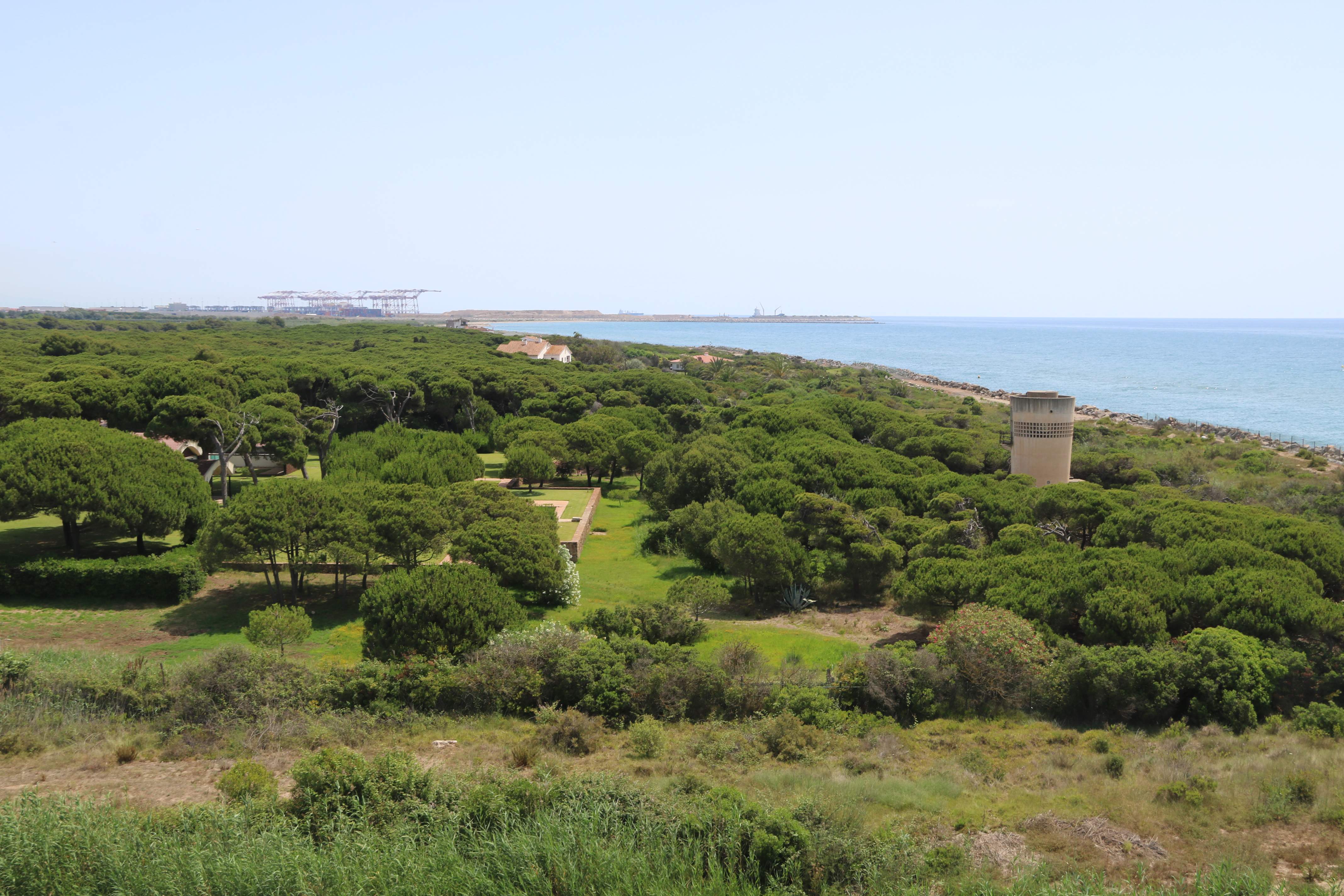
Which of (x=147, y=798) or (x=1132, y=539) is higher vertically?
(x=1132, y=539)

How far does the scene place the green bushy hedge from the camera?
20625mm

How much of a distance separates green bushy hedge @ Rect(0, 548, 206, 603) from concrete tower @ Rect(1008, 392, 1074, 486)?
25290 millimetres

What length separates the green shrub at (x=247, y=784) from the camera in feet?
33.3

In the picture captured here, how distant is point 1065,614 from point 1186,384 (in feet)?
333

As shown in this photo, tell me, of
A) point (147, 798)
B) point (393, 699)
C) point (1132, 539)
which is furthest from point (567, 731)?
point (1132, 539)

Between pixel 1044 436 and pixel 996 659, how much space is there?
15.5m

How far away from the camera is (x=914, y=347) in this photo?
194 m

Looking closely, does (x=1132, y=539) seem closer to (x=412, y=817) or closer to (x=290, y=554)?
(x=412, y=817)

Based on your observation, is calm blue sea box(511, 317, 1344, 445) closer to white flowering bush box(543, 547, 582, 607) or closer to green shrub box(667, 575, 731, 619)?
green shrub box(667, 575, 731, 619)

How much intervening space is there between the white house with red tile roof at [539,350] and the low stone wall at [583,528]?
1636 inches

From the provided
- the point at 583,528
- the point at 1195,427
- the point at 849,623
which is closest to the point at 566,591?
the point at 583,528

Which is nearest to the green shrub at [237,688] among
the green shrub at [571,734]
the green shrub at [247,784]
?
the green shrub at [247,784]

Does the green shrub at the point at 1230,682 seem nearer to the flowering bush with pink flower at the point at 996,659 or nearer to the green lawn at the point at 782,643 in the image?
the flowering bush with pink flower at the point at 996,659

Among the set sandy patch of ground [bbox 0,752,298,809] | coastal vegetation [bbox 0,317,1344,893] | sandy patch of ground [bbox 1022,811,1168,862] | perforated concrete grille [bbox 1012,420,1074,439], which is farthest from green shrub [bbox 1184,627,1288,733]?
perforated concrete grille [bbox 1012,420,1074,439]
